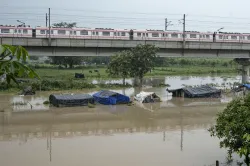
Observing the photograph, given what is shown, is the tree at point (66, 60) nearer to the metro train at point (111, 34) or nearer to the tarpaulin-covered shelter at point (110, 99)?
the metro train at point (111, 34)

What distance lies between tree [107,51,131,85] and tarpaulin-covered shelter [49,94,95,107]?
43.7 ft

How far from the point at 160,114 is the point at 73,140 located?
928 cm

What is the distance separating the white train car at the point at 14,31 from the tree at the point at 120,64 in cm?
1136

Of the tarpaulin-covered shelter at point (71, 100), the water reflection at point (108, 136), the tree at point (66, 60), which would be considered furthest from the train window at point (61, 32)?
the tree at point (66, 60)

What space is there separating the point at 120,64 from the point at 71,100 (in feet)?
48.8

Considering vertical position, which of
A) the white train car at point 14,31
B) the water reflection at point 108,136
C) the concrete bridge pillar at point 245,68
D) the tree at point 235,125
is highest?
the white train car at point 14,31

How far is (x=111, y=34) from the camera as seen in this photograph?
45562 mm

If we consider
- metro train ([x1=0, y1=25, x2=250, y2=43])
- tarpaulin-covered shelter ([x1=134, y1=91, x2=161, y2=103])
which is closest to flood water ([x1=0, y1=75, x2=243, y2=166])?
tarpaulin-covered shelter ([x1=134, y1=91, x2=161, y2=103])

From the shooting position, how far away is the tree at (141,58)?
4038cm

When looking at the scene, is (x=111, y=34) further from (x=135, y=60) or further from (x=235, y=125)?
(x=235, y=125)

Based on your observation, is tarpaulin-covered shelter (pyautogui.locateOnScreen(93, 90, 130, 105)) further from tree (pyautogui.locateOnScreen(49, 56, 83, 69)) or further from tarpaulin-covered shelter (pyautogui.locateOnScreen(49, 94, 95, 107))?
tree (pyautogui.locateOnScreen(49, 56, 83, 69))

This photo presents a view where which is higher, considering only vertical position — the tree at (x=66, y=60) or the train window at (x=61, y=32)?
the train window at (x=61, y=32)

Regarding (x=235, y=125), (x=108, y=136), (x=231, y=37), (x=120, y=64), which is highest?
(x=231, y=37)

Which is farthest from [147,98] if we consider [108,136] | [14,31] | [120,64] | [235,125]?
[14,31]
